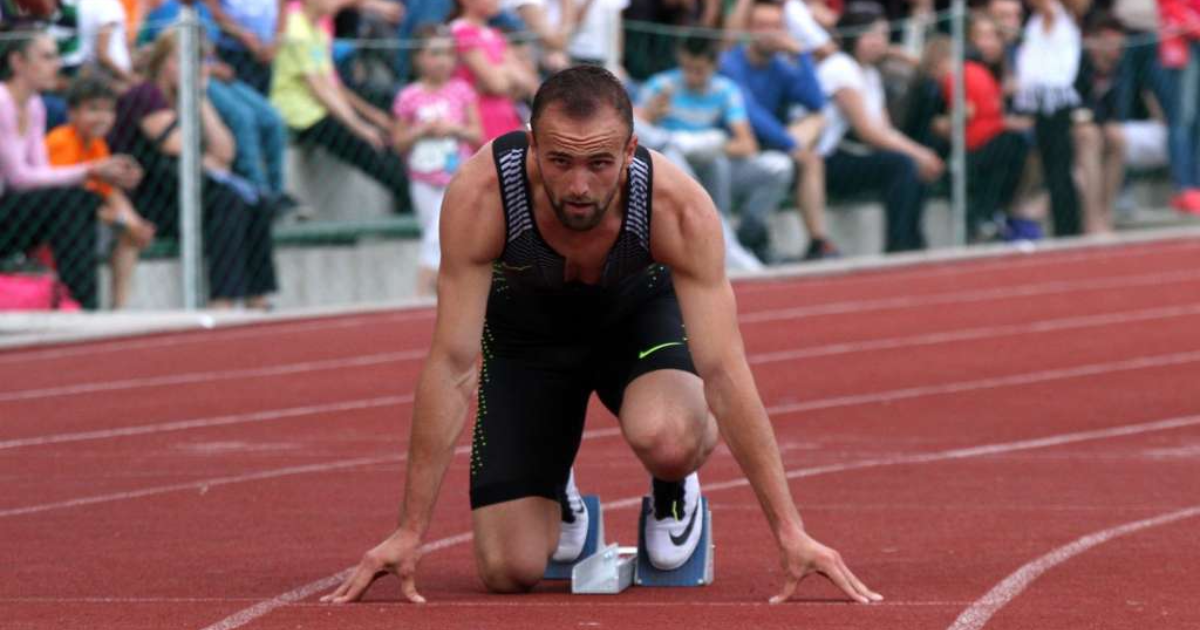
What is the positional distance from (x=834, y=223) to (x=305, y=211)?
4.39 metres

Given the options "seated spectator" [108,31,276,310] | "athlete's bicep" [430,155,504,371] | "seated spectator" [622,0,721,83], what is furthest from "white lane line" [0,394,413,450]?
"seated spectator" [622,0,721,83]

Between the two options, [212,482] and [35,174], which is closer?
[212,482]

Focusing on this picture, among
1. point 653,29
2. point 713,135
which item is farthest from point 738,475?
point 653,29

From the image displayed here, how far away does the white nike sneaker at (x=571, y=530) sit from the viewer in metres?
6.69

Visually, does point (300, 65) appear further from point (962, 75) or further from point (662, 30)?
point (962, 75)

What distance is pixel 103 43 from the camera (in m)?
13.2

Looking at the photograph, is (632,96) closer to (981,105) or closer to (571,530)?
(981,105)

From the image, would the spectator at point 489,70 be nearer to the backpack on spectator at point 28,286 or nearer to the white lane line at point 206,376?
the white lane line at point 206,376

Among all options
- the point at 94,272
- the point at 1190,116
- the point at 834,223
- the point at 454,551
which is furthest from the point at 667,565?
the point at 1190,116

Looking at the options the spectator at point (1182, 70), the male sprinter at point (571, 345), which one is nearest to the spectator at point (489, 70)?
the spectator at point (1182, 70)

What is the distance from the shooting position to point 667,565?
6.48 metres

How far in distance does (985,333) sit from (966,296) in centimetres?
169

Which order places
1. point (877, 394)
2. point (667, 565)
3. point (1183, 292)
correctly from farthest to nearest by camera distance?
point (1183, 292), point (877, 394), point (667, 565)

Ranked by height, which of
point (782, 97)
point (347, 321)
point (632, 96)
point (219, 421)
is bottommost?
point (347, 321)
